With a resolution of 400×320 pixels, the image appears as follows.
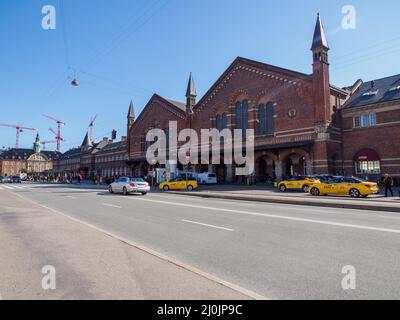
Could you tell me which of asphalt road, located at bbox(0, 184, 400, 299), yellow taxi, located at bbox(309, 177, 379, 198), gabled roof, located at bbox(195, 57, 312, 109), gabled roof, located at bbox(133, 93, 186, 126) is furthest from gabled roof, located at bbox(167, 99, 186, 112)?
asphalt road, located at bbox(0, 184, 400, 299)

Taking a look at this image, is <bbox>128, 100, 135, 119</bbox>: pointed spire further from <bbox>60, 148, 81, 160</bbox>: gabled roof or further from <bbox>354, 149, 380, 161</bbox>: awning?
<bbox>354, 149, 380, 161</bbox>: awning

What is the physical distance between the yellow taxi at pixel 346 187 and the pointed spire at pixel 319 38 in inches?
648

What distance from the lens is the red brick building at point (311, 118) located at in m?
28.2

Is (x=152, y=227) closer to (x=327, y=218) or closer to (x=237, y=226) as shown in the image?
(x=237, y=226)

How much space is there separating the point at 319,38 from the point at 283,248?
30335 millimetres

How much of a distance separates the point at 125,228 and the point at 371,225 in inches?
302

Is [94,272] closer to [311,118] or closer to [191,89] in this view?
[311,118]

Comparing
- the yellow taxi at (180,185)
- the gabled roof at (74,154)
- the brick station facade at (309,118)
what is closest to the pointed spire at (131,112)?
the brick station facade at (309,118)

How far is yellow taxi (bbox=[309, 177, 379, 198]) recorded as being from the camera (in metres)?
19.0

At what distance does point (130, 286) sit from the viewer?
158 inches

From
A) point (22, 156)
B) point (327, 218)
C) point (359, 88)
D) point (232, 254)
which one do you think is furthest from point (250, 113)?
point (22, 156)

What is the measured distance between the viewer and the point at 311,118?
1182 inches

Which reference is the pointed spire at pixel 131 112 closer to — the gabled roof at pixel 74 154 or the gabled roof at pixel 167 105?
the gabled roof at pixel 167 105

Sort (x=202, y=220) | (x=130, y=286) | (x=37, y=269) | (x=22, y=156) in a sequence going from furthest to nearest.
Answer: (x=22, y=156)
(x=202, y=220)
(x=37, y=269)
(x=130, y=286)
